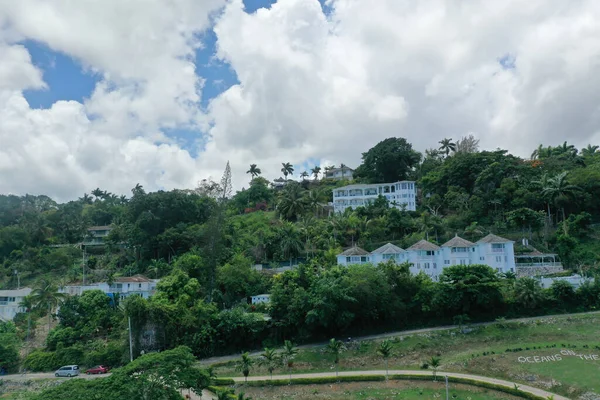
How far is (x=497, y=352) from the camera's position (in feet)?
107

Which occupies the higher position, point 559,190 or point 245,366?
point 559,190

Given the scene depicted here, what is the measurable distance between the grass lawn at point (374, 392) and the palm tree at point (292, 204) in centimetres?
3766

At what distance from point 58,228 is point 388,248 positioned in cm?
5714

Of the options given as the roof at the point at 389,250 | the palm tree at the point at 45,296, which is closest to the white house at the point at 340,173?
the roof at the point at 389,250

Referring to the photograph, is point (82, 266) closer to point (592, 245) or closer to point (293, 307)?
point (293, 307)

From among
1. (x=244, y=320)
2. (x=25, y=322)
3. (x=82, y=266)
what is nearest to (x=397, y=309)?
(x=244, y=320)

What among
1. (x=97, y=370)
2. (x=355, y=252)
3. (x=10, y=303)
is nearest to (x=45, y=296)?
(x=10, y=303)

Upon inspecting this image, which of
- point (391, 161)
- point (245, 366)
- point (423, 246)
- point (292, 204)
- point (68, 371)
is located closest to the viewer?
point (245, 366)

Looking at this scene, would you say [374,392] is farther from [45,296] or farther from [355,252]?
[45,296]

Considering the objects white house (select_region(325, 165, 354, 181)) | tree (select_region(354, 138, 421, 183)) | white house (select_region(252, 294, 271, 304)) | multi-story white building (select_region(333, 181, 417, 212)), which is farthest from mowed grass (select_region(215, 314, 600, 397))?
white house (select_region(325, 165, 354, 181))

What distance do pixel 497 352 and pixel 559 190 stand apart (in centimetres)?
2956

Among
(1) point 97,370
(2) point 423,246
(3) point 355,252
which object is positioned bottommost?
(1) point 97,370

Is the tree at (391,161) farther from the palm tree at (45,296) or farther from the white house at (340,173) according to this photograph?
the palm tree at (45,296)

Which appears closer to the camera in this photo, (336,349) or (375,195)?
(336,349)
